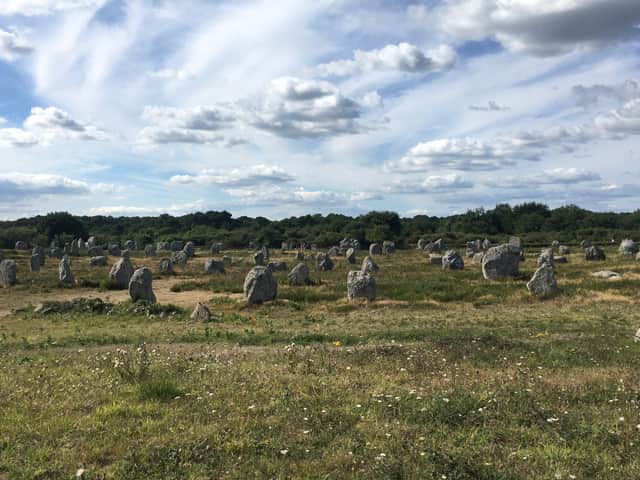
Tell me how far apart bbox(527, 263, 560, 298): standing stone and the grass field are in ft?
21.8

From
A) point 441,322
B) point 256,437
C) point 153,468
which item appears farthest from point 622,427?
point 441,322

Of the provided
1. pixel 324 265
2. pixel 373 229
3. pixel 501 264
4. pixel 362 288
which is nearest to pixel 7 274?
pixel 324 265

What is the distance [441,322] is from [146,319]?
1120 centimetres

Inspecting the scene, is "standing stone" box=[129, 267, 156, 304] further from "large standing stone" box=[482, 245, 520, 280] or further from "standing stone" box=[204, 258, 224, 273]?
"large standing stone" box=[482, 245, 520, 280]

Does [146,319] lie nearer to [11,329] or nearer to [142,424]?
[11,329]

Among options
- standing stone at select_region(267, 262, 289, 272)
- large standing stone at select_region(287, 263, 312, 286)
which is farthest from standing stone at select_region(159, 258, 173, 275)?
large standing stone at select_region(287, 263, 312, 286)

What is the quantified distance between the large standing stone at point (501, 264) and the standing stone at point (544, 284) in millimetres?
6218

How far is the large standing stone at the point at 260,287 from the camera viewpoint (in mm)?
25828

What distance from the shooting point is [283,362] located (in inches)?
474

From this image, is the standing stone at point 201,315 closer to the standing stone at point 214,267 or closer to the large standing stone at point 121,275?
the large standing stone at point 121,275

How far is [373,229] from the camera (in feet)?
308

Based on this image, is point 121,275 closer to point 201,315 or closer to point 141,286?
point 141,286

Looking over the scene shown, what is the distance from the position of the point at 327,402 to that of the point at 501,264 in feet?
87.8

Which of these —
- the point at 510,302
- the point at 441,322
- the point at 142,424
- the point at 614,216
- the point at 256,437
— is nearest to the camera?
the point at 256,437
